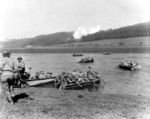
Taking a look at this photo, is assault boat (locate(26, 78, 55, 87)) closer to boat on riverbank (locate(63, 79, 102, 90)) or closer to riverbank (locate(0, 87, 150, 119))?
boat on riverbank (locate(63, 79, 102, 90))

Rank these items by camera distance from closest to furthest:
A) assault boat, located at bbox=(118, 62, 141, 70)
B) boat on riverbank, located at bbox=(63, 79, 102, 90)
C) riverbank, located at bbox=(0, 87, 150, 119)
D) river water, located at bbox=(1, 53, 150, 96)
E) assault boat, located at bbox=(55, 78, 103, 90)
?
1. riverbank, located at bbox=(0, 87, 150, 119)
2. assault boat, located at bbox=(55, 78, 103, 90)
3. boat on riverbank, located at bbox=(63, 79, 102, 90)
4. river water, located at bbox=(1, 53, 150, 96)
5. assault boat, located at bbox=(118, 62, 141, 70)

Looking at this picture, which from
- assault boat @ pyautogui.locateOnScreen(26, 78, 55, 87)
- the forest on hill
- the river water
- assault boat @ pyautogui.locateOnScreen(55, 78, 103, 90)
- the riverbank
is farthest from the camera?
the forest on hill

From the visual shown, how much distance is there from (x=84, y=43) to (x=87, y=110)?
5949 inches

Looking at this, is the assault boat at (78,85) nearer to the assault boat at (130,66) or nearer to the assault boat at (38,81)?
the assault boat at (38,81)

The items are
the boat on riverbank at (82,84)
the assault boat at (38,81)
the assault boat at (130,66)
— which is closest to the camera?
the assault boat at (38,81)

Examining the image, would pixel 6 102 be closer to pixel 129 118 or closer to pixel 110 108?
pixel 110 108

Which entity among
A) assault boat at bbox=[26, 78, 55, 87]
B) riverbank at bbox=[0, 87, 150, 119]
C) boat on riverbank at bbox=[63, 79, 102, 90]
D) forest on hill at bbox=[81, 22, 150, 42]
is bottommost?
boat on riverbank at bbox=[63, 79, 102, 90]

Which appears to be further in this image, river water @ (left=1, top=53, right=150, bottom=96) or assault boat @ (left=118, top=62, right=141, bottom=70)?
assault boat @ (left=118, top=62, right=141, bottom=70)

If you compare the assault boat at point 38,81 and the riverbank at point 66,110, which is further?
the assault boat at point 38,81

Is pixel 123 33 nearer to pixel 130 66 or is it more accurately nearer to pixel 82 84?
pixel 130 66

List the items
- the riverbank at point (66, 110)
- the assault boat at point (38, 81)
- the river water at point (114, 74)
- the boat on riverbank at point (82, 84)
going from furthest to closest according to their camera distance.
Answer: the river water at point (114, 74) → the boat on riverbank at point (82, 84) → the assault boat at point (38, 81) → the riverbank at point (66, 110)

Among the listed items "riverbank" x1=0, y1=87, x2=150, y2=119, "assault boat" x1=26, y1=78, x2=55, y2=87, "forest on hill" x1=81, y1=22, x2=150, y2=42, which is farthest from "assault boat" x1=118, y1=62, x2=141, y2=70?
"forest on hill" x1=81, y1=22, x2=150, y2=42

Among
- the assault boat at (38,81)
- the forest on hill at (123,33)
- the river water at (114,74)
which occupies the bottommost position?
the river water at (114,74)

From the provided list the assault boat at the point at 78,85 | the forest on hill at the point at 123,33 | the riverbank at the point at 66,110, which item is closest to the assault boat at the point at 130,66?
the assault boat at the point at 78,85
